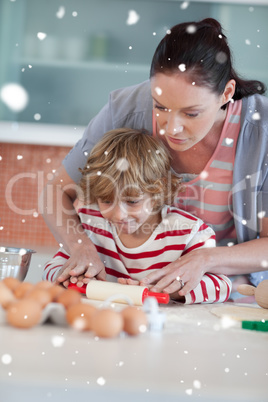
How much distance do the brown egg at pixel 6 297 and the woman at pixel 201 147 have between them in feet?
0.88

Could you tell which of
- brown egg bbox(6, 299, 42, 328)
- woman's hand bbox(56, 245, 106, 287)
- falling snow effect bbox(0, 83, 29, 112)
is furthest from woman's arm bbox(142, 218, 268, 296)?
falling snow effect bbox(0, 83, 29, 112)

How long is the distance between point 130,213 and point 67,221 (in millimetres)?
Answer: 163

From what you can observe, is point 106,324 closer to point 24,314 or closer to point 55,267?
point 24,314

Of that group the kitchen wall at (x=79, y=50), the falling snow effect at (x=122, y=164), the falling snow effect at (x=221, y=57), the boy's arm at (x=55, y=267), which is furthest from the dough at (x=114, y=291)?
the kitchen wall at (x=79, y=50)

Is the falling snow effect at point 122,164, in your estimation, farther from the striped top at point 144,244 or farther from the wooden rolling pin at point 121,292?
the wooden rolling pin at point 121,292

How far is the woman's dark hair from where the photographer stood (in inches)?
34.9

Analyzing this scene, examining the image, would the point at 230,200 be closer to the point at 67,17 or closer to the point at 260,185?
the point at 260,185

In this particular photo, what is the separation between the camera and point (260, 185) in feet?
3.31

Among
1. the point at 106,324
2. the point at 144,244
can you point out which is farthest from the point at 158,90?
the point at 106,324

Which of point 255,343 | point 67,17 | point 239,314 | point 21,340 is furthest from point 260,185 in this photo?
point 67,17

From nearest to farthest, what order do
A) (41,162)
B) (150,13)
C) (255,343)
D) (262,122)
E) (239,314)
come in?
(255,343)
(239,314)
(262,122)
(150,13)
(41,162)

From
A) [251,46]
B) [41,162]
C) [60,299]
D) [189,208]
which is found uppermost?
[251,46]

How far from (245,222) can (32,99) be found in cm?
119

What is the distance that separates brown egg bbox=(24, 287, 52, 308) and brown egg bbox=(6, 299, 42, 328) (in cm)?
2
